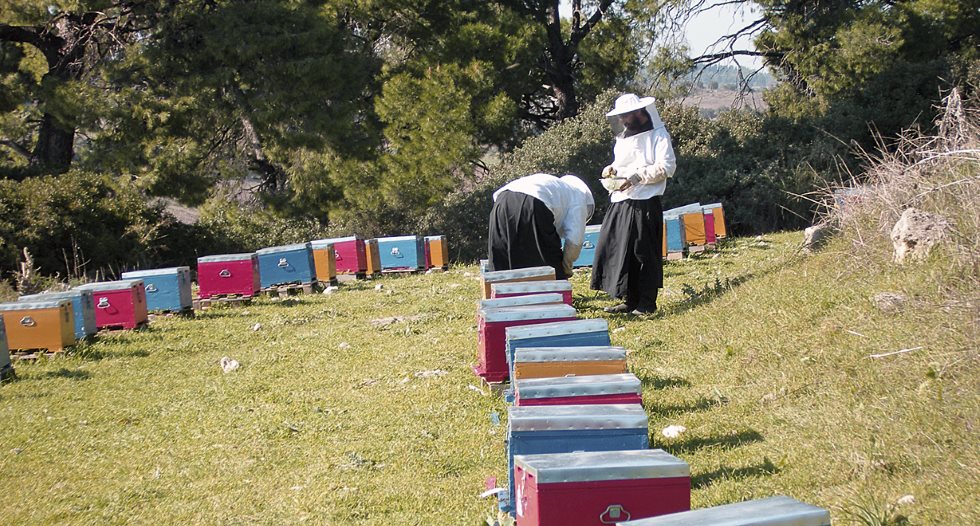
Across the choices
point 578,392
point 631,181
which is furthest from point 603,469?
point 631,181

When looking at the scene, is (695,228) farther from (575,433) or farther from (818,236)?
(575,433)

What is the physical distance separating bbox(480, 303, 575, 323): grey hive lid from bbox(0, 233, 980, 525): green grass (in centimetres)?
60

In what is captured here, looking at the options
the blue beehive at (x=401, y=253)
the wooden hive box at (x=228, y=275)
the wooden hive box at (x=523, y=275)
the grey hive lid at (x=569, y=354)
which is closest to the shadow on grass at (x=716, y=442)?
the grey hive lid at (x=569, y=354)

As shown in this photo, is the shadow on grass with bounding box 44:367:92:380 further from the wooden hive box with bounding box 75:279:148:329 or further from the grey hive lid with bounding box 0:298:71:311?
the wooden hive box with bounding box 75:279:148:329

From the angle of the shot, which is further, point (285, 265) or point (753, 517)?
point (285, 265)

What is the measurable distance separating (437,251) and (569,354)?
12.1 m

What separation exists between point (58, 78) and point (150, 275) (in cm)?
1005

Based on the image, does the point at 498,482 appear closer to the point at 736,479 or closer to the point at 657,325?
the point at 736,479

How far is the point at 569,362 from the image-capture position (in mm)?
5531

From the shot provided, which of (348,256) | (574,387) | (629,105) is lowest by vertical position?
(574,387)

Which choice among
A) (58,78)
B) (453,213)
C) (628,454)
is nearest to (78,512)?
(628,454)

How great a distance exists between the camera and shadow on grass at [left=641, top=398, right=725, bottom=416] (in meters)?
6.02

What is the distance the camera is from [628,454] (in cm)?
362

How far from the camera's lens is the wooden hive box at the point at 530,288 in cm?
732
